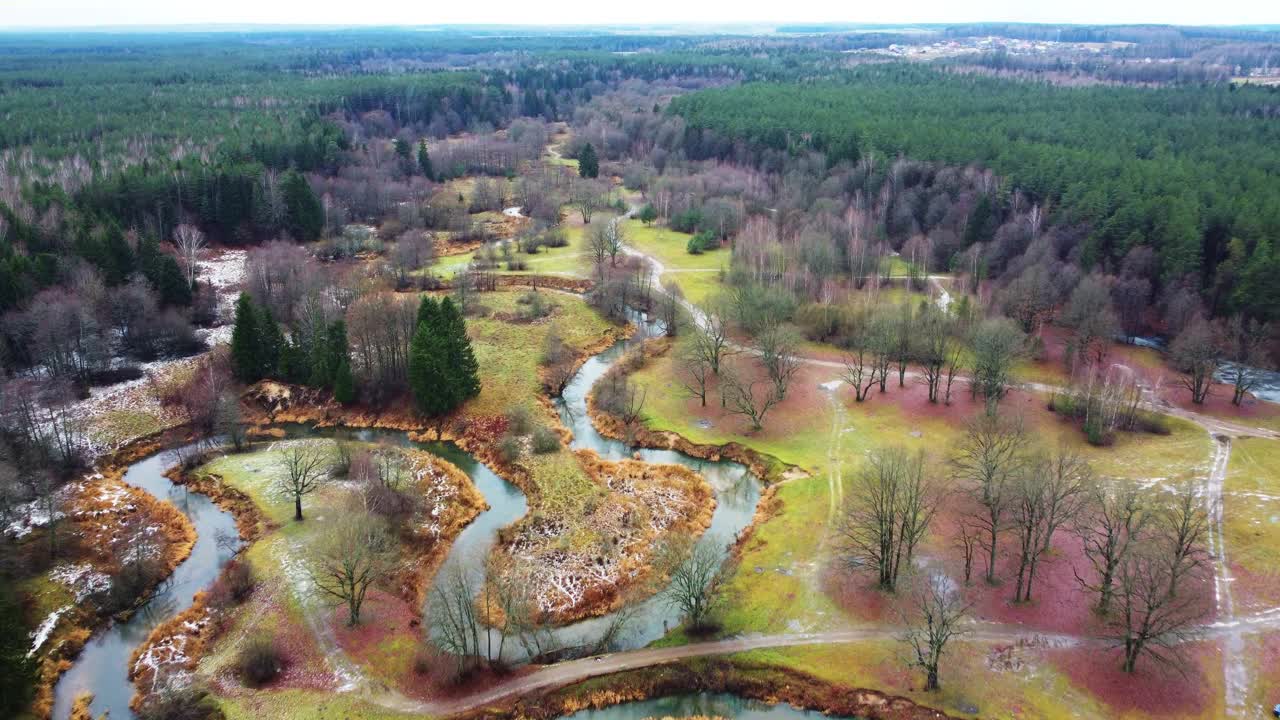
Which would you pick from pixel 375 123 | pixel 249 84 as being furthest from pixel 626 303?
pixel 249 84

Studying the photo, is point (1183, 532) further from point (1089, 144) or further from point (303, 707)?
point (1089, 144)

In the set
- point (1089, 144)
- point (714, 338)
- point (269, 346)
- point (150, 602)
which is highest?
point (1089, 144)

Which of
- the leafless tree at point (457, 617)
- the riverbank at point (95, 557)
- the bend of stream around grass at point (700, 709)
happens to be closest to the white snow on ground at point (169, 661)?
the riverbank at point (95, 557)

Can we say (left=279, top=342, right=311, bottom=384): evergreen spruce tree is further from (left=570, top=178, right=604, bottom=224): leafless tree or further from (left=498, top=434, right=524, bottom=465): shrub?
(left=570, top=178, right=604, bottom=224): leafless tree

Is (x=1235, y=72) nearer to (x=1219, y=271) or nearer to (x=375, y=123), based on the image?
(x=1219, y=271)

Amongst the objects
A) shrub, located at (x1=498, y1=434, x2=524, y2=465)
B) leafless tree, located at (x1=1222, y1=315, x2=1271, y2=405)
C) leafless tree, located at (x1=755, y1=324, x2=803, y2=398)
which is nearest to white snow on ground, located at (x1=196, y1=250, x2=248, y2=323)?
shrub, located at (x1=498, y1=434, x2=524, y2=465)

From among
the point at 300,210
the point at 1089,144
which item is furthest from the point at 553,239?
the point at 1089,144
